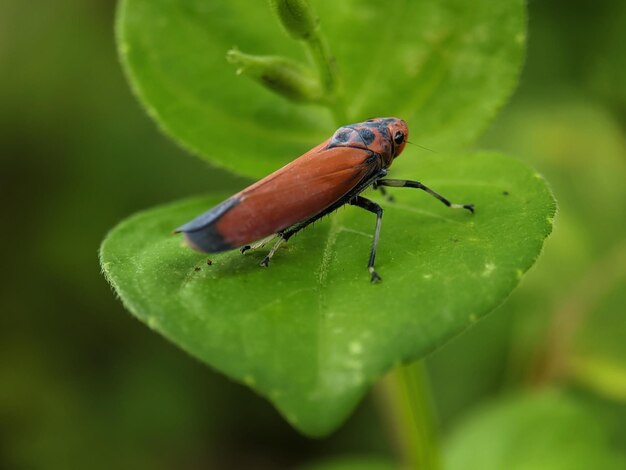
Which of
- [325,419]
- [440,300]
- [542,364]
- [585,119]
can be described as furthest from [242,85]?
[585,119]

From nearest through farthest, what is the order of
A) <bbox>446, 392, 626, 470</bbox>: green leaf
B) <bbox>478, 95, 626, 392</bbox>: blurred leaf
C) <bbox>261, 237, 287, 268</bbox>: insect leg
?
<bbox>261, 237, 287, 268</bbox>: insect leg → <bbox>446, 392, 626, 470</bbox>: green leaf → <bbox>478, 95, 626, 392</bbox>: blurred leaf

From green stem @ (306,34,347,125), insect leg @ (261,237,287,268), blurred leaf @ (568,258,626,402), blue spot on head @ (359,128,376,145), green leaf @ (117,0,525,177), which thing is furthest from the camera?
blurred leaf @ (568,258,626,402)

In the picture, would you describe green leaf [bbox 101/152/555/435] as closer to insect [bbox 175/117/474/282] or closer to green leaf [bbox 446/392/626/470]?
insect [bbox 175/117/474/282]

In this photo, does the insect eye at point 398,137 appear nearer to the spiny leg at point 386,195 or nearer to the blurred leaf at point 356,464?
the spiny leg at point 386,195

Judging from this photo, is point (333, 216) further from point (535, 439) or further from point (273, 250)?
point (535, 439)

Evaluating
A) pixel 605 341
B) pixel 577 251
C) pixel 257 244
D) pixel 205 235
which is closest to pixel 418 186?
pixel 257 244

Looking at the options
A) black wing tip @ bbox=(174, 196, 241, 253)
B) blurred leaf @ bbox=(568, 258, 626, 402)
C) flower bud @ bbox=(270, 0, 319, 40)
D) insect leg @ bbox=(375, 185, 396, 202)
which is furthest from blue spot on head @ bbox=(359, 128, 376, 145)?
blurred leaf @ bbox=(568, 258, 626, 402)

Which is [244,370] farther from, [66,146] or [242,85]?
[66,146]
